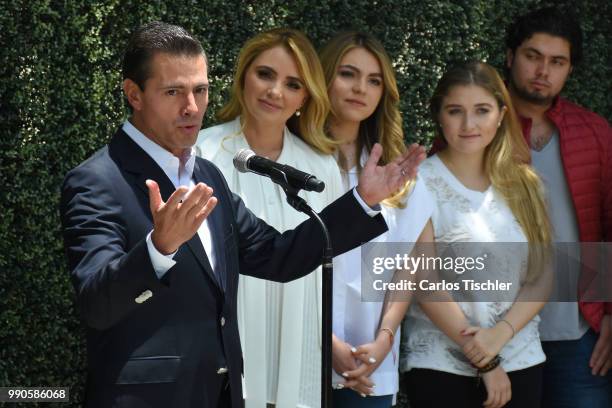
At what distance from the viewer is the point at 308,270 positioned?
313 centimetres

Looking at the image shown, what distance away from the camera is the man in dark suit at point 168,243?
256 centimetres

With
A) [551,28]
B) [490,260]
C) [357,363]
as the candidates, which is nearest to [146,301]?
[357,363]

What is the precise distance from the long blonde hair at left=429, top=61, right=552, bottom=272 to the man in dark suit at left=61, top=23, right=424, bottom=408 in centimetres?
141

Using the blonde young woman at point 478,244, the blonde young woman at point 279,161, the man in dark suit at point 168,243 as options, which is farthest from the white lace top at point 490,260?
the man in dark suit at point 168,243

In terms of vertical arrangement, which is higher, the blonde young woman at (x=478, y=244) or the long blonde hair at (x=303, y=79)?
the long blonde hair at (x=303, y=79)

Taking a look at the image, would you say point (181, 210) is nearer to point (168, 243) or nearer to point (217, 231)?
point (168, 243)

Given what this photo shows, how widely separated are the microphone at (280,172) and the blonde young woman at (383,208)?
3.80 ft

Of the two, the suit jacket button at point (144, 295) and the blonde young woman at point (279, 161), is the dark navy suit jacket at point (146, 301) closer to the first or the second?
the suit jacket button at point (144, 295)

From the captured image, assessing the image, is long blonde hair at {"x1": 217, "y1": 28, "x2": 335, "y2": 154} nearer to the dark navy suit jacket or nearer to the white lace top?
the white lace top

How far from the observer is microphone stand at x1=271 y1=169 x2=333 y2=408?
9.02 ft

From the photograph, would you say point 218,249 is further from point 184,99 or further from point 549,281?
point 549,281

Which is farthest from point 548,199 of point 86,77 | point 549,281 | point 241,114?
point 86,77

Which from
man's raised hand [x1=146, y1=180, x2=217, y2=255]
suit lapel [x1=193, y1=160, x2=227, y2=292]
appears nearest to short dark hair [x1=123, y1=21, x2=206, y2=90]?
suit lapel [x1=193, y1=160, x2=227, y2=292]

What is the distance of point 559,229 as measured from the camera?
467 centimetres
